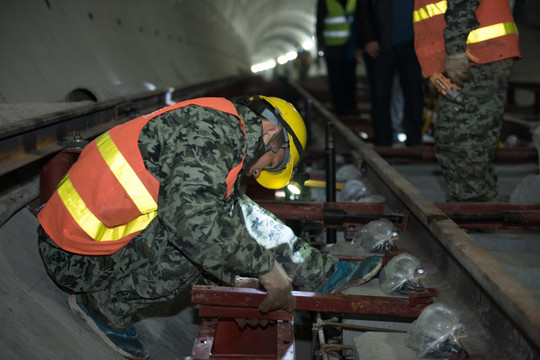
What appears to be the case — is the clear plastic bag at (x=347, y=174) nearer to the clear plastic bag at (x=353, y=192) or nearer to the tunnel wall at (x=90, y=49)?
the clear plastic bag at (x=353, y=192)

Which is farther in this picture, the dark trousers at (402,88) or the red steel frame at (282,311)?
the dark trousers at (402,88)

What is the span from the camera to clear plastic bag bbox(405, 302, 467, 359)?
209 centimetres

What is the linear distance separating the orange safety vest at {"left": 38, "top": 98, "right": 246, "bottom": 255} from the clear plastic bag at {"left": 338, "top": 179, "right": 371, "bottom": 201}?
2204 mm

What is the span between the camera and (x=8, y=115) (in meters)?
3.22

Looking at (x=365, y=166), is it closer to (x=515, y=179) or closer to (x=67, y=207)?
(x=515, y=179)

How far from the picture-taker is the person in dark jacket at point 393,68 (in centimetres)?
620

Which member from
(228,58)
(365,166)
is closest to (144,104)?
(365,166)

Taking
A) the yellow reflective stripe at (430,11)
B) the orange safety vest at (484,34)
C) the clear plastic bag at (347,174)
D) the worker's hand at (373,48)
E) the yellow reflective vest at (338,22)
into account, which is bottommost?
the clear plastic bag at (347,174)

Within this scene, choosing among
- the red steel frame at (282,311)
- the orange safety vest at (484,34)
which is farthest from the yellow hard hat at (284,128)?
the orange safety vest at (484,34)

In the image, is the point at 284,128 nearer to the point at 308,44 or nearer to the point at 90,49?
A: the point at 90,49

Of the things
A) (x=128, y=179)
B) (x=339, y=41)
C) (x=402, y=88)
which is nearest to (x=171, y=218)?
(x=128, y=179)

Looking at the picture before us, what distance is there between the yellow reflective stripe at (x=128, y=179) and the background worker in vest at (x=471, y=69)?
2191mm

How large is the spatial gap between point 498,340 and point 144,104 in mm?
4665

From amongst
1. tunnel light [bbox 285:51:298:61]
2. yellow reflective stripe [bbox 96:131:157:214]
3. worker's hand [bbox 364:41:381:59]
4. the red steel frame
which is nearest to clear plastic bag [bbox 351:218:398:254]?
the red steel frame
